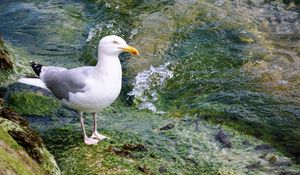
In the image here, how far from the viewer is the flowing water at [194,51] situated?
25.0 ft

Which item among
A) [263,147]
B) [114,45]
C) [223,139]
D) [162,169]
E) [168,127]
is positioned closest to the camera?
[162,169]

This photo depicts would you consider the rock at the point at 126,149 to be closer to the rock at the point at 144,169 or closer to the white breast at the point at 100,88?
the rock at the point at 144,169

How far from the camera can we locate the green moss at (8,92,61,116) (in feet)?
24.3

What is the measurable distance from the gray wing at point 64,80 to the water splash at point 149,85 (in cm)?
156

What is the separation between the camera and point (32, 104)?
7.56 m

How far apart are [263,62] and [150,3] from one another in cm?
305

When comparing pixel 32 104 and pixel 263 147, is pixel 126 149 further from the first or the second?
pixel 32 104

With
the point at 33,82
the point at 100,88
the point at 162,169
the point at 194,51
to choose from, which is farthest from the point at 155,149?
the point at 194,51

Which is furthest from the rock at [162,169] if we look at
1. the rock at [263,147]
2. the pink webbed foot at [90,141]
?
the rock at [263,147]

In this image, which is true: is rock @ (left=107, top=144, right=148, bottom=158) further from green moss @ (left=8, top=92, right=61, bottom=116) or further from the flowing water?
green moss @ (left=8, top=92, right=61, bottom=116)

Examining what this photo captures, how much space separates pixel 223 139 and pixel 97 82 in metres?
1.78

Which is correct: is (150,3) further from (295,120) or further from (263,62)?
(295,120)

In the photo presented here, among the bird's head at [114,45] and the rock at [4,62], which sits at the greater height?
the bird's head at [114,45]

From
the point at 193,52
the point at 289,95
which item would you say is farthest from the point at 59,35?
the point at 289,95
